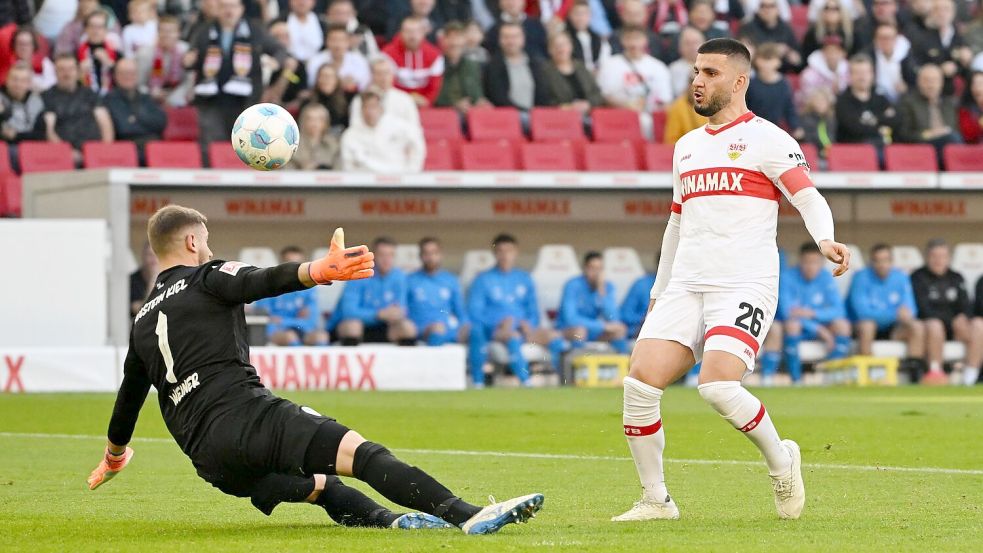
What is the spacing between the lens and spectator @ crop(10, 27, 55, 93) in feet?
63.4

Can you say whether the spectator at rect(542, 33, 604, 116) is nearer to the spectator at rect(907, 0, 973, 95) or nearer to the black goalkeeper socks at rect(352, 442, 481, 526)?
the spectator at rect(907, 0, 973, 95)

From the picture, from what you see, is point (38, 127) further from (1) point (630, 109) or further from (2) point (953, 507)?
(2) point (953, 507)

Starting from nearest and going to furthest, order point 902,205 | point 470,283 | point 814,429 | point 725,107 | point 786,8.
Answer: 1. point 725,107
2. point 814,429
3. point 470,283
4. point 902,205
5. point 786,8

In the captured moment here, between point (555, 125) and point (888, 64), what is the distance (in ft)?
16.3

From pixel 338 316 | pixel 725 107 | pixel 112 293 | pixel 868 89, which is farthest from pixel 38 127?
pixel 725 107

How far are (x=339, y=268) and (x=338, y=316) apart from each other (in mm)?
13209

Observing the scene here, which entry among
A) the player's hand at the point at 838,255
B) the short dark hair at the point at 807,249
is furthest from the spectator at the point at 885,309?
the player's hand at the point at 838,255

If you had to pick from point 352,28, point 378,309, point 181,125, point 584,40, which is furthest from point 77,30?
point 584,40

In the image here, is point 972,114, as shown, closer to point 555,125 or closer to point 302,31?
point 555,125

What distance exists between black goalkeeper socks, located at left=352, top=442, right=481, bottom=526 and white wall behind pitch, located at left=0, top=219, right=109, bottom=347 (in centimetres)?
1214

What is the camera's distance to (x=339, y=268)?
5.70 m

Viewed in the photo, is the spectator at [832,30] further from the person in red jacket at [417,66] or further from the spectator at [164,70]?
the spectator at [164,70]

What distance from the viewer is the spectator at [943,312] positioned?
19828 mm

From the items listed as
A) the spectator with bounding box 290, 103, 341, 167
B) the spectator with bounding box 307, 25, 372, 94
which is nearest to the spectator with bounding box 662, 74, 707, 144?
the spectator with bounding box 307, 25, 372, 94
